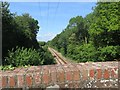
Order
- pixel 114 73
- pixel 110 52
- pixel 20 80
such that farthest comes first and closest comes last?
1. pixel 110 52
2. pixel 114 73
3. pixel 20 80

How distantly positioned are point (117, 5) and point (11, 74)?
1469 inches

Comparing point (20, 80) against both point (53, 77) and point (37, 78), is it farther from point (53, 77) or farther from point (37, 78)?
point (53, 77)

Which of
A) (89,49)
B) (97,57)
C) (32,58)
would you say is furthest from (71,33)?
(32,58)

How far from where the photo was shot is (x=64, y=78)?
8.92 feet

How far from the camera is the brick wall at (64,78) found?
8.79 ft

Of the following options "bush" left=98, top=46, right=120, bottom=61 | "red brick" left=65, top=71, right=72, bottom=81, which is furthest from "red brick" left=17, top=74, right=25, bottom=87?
"bush" left=98, top=46, right=120, bottom=61

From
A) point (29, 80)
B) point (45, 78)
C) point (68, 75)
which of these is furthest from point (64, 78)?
Answer: point (29, 80)

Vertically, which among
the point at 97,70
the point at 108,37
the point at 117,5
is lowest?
the point at 97,70

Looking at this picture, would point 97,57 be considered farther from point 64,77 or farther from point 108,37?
point 64,77

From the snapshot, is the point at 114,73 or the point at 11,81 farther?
the point at 114,73

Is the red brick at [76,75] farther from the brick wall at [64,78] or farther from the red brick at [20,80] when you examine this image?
the red brick at [20,80]

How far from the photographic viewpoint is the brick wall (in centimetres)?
268

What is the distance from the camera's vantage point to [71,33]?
7256cm

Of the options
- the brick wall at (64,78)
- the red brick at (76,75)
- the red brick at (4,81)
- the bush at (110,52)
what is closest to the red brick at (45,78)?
the brick wall at (64,78)
